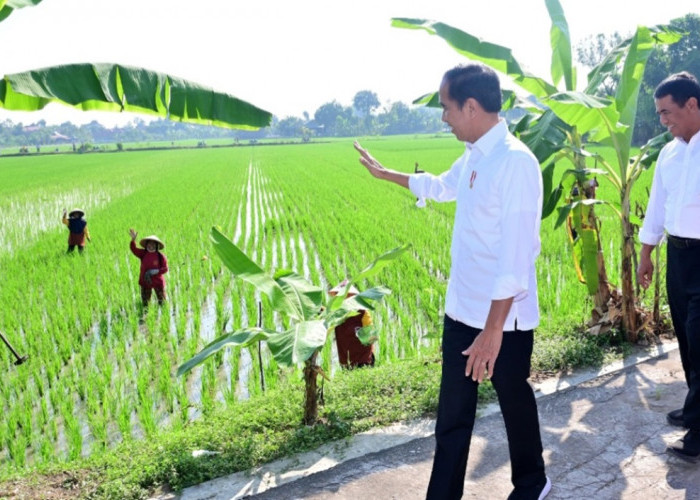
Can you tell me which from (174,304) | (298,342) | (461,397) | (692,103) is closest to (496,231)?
(461,397)

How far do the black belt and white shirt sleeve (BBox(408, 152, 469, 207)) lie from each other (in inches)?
41.2

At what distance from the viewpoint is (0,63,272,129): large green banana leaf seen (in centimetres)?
309

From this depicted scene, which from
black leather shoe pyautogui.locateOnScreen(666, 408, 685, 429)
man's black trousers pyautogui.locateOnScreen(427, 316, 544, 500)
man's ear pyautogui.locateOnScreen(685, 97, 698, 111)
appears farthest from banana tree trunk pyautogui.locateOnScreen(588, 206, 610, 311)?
man's black trousers pyautogui.locateOnScreen(427, 316, 544, 500)

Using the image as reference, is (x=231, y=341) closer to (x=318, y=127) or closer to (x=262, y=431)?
(x=262, y=431)

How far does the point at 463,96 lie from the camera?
6.62 feet

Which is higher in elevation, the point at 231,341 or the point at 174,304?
the point at 231,341

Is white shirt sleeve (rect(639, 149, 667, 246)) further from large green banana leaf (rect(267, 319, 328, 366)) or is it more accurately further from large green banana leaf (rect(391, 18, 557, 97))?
large green banana leaf (rect(267, 319, 328, 366))

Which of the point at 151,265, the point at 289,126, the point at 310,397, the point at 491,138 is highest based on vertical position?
the point at 289,126

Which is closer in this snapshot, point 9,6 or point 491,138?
point 491,138

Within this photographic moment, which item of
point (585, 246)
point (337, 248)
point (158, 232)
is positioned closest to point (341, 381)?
point (585, 246)

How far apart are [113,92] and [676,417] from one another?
3.15 metres

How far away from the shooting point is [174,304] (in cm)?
666

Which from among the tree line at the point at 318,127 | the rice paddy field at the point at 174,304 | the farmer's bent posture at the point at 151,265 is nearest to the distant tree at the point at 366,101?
the tree line at the point at 318,127

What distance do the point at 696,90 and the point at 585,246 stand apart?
1.54m
